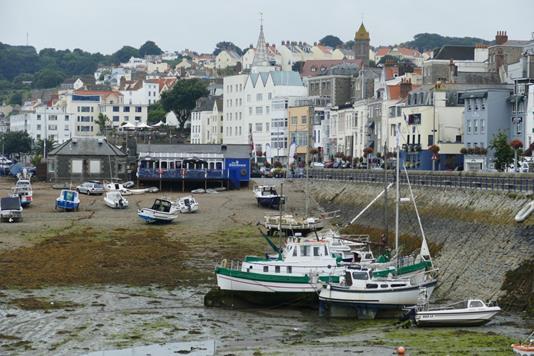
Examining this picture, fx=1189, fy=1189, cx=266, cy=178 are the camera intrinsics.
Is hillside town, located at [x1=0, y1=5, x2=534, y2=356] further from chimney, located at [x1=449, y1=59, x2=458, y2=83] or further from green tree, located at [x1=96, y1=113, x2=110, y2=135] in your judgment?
green tree, located at [x1=96, y1=113, x2=110, y2=135]

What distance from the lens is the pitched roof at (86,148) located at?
97.7 meters

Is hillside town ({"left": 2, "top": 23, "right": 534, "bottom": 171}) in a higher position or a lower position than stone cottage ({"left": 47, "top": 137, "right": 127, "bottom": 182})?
higher

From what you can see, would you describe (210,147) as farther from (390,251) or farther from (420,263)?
(420,263)

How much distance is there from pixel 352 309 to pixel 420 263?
4.06m

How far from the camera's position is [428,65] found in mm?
104812

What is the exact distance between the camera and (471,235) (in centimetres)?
4650

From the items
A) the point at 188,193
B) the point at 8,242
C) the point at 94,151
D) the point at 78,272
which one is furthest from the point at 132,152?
the point at 78,272

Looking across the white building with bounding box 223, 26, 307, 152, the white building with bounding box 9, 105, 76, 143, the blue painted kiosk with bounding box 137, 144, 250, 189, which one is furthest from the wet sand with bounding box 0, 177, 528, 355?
the white building with bounding box 9, 105, 76, 143

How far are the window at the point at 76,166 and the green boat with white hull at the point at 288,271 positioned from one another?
55.7 metres

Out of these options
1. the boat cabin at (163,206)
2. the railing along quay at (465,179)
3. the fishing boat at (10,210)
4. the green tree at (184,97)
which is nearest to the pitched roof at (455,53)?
the railing along quay at (465,179)

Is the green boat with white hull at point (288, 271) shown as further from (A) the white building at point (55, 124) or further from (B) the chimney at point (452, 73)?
(A) the white building at point (55, 124)

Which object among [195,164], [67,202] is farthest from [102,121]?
[67,202]

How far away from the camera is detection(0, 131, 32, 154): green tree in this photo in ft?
565

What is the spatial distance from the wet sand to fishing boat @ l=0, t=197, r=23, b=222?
102 cm
